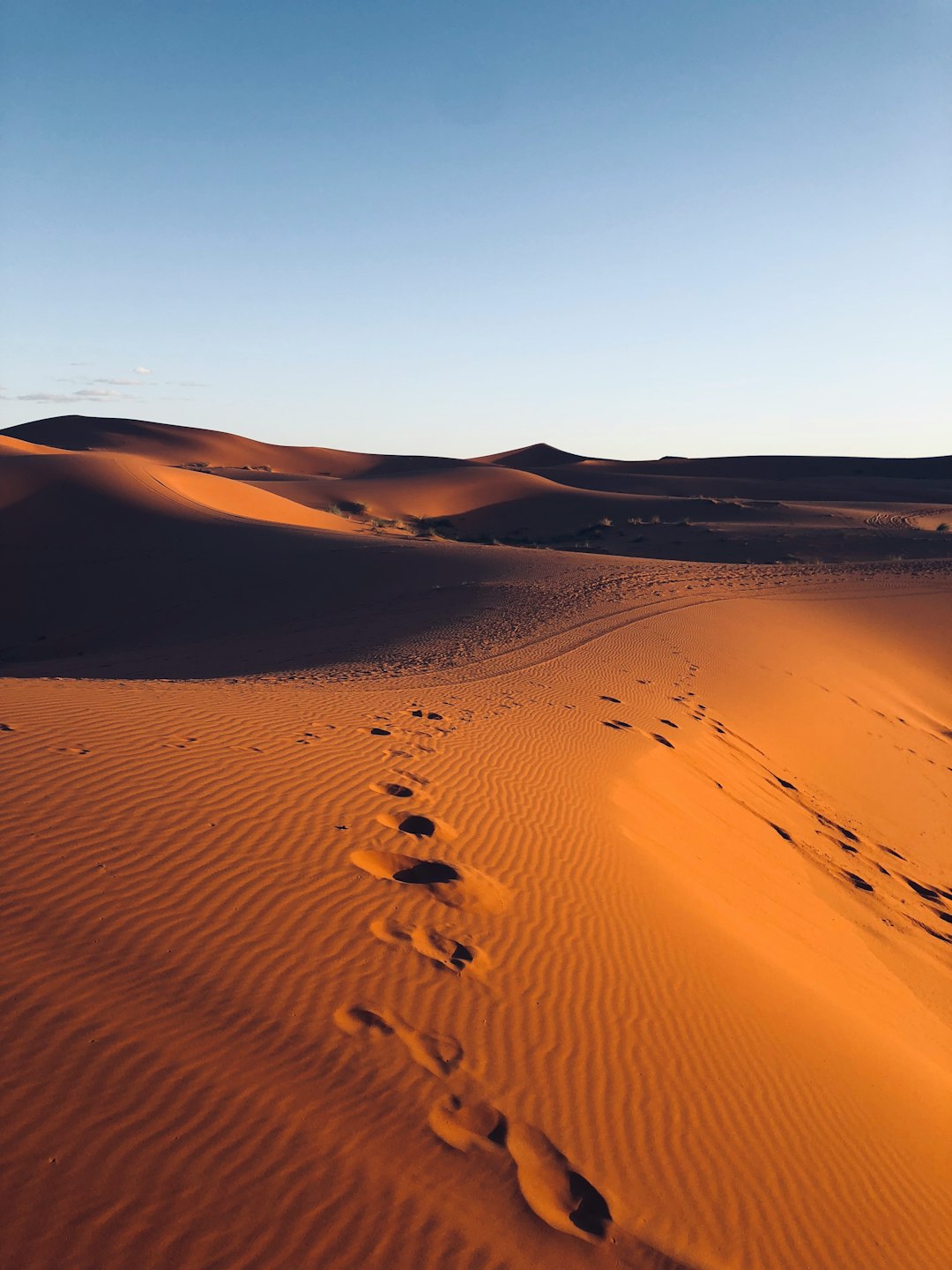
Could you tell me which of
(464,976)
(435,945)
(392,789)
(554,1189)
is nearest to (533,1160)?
(554,1189)

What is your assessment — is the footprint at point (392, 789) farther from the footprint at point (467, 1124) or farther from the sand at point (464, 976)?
the footprint at point (467, 1124)

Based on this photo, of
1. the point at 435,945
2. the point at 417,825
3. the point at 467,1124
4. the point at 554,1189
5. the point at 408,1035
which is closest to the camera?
the point at 554,1189

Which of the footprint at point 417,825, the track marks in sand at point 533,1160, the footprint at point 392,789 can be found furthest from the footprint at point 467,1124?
the footprint at point 392,789

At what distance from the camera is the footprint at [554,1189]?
340 centimetres

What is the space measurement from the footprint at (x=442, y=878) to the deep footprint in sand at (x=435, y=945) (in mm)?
394

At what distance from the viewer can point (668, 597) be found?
1942 cm

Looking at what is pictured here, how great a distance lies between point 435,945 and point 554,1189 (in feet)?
5.15

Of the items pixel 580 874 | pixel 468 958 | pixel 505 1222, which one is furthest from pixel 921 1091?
pixel 505 1222

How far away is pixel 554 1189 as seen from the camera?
3537mm

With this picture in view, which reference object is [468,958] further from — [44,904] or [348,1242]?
[44,904]

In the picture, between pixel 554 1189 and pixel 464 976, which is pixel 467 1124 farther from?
pixel 464 976

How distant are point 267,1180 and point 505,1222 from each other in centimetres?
93

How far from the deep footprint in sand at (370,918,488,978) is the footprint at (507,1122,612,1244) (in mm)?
1099

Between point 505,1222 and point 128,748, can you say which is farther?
point 128,748
